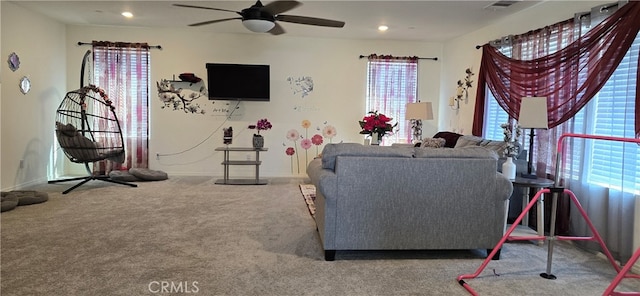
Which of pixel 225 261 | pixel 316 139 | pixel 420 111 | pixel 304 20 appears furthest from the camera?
pixel 316 139

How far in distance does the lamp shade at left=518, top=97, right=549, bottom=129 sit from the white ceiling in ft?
5.03

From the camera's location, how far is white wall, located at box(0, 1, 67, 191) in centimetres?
507

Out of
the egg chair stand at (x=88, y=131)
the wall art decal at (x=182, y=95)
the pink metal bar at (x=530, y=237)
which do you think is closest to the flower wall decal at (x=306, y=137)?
the wall art decal at (x=182, y=95)

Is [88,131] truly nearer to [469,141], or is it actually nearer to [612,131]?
[469,141]

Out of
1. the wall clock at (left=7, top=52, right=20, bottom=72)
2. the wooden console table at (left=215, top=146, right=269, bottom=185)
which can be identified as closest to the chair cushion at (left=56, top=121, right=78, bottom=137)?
the wall clock at (left=7, top=52, right=20, bottom=72)

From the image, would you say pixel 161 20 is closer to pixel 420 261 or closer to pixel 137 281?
pixel 137 281

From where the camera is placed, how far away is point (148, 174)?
6.08 metres

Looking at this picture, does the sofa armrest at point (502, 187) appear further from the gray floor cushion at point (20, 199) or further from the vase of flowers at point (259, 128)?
the gray floor cushion at point (20, 199)

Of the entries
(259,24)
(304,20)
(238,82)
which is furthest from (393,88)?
(259,24)

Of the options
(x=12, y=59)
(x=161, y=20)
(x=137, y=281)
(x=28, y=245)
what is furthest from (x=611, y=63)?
(x=12, y=59)

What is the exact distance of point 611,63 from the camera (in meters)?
3.22

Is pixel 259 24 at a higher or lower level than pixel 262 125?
higher

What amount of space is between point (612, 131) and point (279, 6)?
3.05m

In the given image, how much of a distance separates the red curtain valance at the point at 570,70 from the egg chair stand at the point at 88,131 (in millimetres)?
5057
